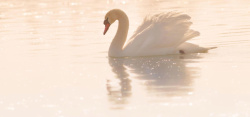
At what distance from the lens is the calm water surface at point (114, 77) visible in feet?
28.9

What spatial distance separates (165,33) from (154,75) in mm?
2496

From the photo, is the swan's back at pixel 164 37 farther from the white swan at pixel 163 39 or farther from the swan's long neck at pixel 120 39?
the swan's long neck at pixel 120 39

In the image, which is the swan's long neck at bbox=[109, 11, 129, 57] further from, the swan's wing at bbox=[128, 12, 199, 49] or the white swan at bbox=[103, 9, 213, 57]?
the swan's wing at bbox=[128, 12, 199, 49]

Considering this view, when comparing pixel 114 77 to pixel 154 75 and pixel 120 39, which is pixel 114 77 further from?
pixel 120 39

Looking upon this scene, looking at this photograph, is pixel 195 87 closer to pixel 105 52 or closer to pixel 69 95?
pixel 69 95

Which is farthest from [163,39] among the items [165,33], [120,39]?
[120,39]

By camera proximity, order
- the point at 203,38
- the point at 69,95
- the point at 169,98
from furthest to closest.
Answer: the point at 203,38 → the point at 69,95 → the point at 169,98

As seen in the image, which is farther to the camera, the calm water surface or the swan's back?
the swan's back

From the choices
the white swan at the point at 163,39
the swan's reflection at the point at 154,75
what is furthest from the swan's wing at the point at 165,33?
the swan's reflection at the point at 154,75

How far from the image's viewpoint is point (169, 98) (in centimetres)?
920

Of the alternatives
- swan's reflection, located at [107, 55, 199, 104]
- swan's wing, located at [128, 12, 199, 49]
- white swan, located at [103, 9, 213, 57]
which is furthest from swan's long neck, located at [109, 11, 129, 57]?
swan's wing, located at [128, 12, 199, 49]

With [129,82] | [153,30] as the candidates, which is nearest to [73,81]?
[129,82]

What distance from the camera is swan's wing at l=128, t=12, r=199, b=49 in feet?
44.6

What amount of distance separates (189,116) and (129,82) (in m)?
2.70
